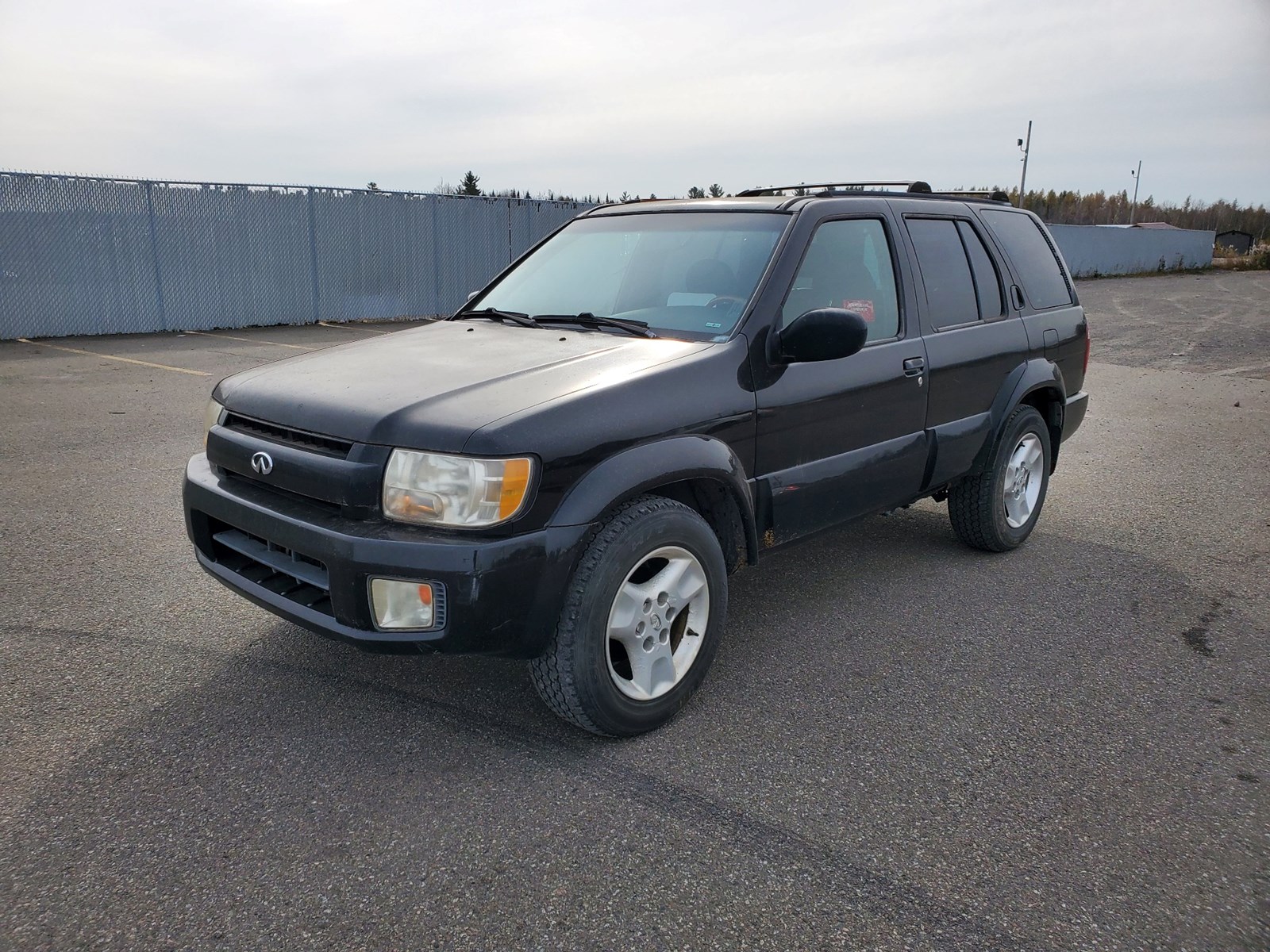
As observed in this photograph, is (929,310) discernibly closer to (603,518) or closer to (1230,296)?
(603,518)

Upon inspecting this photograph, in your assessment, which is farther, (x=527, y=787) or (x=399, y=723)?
(x=399, y=723)

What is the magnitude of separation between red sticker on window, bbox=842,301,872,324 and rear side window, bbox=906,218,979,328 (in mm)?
449

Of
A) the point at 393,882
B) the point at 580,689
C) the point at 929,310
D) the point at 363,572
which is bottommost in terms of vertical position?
the point at 393,882

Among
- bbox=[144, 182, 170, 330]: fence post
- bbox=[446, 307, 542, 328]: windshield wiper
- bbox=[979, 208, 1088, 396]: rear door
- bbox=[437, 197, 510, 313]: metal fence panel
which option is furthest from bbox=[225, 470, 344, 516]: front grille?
bbox=[437, 197, 510, 313]: metal fence panel

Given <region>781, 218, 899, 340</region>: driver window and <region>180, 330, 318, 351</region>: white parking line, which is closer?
<region>781, 218, 899, 340</region>: driver window

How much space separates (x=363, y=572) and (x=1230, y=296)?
3299cm

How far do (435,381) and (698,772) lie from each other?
4.97 ft

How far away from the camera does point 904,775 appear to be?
2.88m

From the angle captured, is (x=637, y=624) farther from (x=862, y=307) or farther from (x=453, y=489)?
(x=862, y=307)

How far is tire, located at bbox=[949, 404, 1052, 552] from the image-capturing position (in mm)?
4812

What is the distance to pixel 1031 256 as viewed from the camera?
5.23 m

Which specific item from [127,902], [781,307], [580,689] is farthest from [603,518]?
[127,902]

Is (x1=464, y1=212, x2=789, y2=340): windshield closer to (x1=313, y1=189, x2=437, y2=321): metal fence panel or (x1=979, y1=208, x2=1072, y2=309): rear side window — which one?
(x1=979, y1=208, x2=1072, y2=309): rear side window

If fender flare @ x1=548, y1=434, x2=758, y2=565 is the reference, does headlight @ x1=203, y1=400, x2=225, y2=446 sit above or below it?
above
